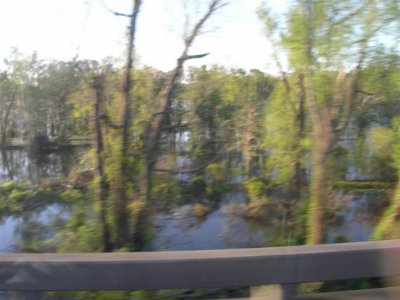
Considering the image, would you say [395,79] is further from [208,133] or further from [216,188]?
[216,188]

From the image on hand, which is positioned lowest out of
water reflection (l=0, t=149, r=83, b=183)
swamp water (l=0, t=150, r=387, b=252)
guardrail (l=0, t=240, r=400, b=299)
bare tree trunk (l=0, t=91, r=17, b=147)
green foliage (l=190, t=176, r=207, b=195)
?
swamp water (l=0, t=150, r=387, b=252)

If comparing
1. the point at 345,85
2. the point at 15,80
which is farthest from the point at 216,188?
the point at 15,80

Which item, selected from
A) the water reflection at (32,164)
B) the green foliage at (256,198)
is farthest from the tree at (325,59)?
the water reflection at (32,164)

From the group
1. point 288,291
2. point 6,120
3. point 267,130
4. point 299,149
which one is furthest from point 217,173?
point 288,291

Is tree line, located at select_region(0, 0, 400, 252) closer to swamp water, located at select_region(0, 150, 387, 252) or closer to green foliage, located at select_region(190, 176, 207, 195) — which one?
swamp water, located at select_region(0, 150, 387, 252)

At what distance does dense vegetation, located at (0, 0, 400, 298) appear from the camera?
8773mm

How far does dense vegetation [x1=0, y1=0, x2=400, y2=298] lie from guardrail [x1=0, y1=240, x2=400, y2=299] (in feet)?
18.1

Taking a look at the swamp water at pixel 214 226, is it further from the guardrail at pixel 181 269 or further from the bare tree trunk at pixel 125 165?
the guardrail at pixel 181 269

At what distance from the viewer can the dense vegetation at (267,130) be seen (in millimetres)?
8773

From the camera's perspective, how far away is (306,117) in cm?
1298

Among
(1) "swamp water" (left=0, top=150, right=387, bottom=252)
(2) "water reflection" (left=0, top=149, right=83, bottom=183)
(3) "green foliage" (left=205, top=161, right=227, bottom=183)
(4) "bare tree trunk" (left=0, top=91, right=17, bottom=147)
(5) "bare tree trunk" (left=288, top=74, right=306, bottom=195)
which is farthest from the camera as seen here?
(4) "bare tree trunk" (left=0, top=91, right=17, bottom=147)

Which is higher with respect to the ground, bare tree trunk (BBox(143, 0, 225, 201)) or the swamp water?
bare tree trunk (BBox(143, 0, 225, 201))

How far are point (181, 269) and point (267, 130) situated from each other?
15.3 meters

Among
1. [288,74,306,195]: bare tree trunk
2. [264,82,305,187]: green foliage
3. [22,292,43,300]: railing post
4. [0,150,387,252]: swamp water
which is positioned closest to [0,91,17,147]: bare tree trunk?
[0,150,387,252]: swamp water
